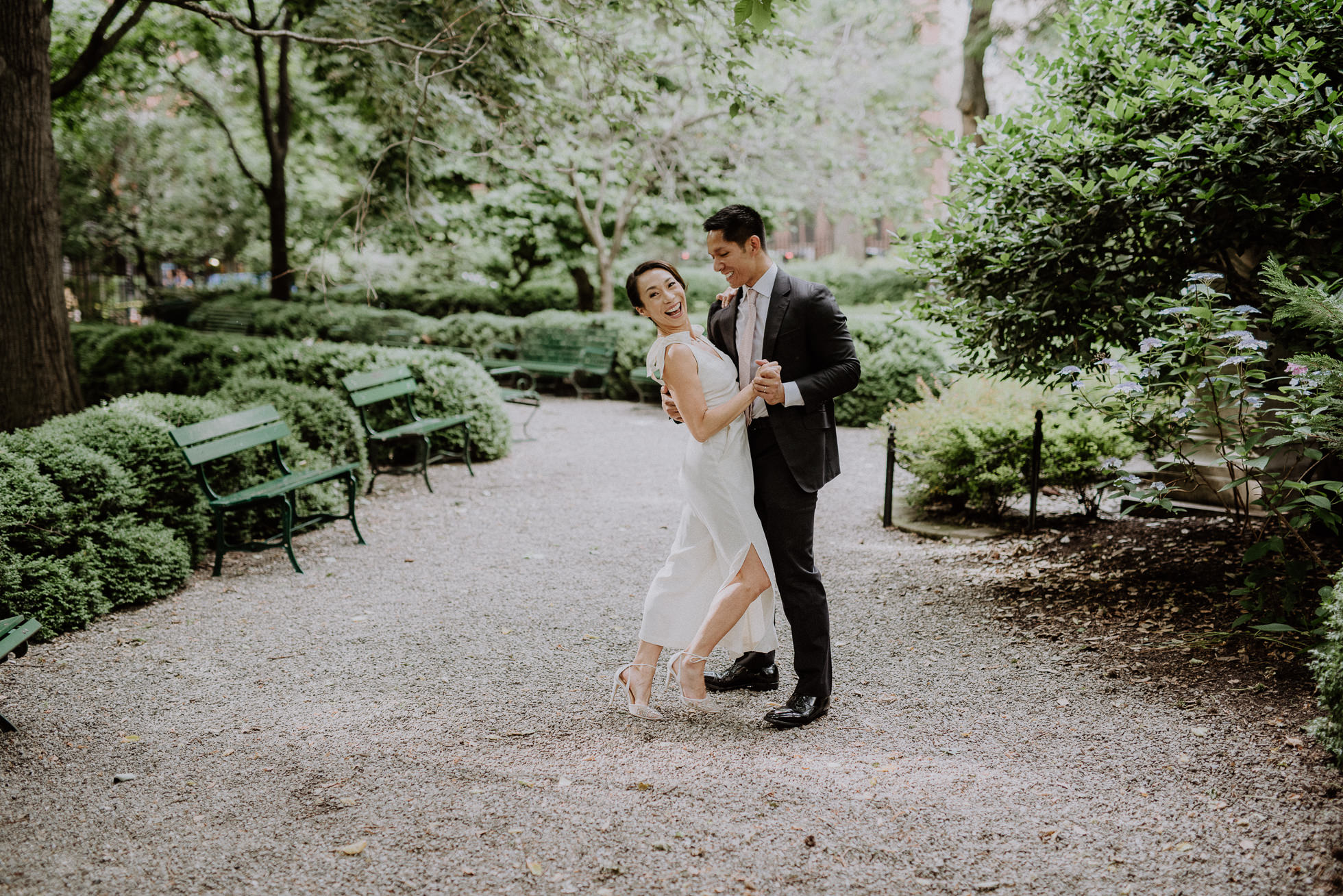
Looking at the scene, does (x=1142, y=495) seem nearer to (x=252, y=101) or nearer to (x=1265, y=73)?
(x=1265, y=73)

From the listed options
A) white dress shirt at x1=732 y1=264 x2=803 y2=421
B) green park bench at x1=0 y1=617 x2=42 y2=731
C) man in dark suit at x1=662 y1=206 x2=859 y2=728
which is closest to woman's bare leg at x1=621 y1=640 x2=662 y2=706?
man in dark suit at x1=662 y1=206 x2=859 y2=728

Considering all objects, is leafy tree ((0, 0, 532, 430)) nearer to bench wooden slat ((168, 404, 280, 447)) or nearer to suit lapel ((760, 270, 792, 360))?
bench wooden slat ((168, 404, 280, 447))

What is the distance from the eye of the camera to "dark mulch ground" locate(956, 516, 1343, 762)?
4.05m

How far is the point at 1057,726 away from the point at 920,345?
8.29 m

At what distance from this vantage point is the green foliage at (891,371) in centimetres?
1157

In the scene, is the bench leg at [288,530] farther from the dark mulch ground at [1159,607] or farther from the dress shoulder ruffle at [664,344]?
the dark mulch ground at [1159,607]

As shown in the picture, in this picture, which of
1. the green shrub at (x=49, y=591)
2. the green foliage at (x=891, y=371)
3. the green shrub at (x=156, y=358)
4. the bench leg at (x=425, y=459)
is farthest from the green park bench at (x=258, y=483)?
the green foliage at (x=891, y=371)

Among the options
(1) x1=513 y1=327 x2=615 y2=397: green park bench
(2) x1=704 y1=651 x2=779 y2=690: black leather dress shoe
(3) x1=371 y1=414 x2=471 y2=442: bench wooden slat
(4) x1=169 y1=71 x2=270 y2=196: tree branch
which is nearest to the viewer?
(2) x1=704 y1=651 x2=779 y2=690: black leather dress shoe

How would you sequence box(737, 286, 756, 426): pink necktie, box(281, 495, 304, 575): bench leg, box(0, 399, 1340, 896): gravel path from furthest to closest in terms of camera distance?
box(281, 495, 304, 575): bench leg
box(737, 286, 756, 426): pink necktie
box(0, 399, 1340, 896): gravel path

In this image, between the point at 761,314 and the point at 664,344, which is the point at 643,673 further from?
the point at 761,314

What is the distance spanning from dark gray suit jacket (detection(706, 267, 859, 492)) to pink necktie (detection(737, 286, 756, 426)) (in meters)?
0.07

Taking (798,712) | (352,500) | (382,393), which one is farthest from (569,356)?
(798,712)

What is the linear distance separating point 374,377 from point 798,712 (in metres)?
5.71

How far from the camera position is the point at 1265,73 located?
4.97 m
